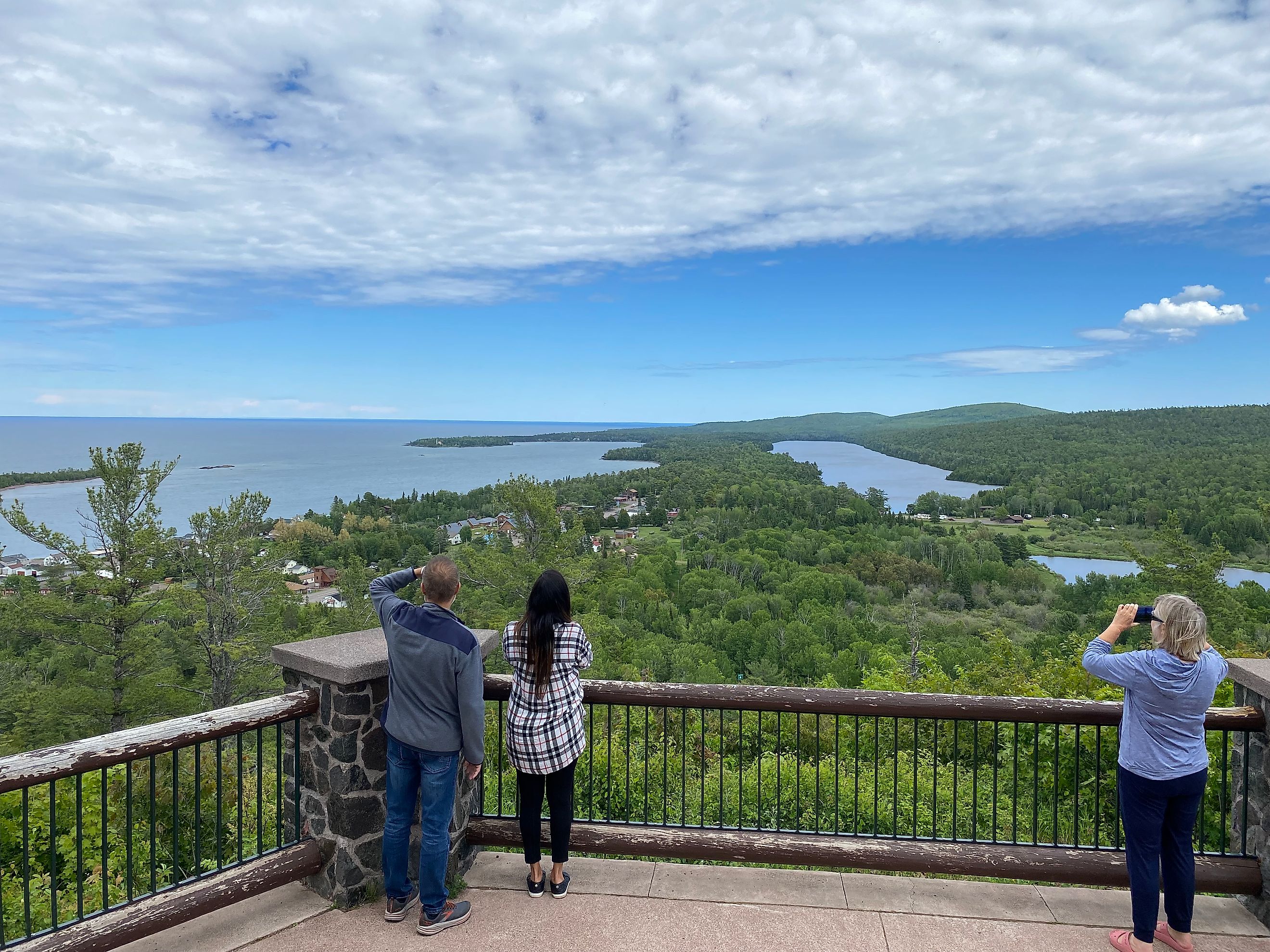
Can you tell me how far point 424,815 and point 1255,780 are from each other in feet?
12.2

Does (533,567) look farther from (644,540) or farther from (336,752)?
(644,540)

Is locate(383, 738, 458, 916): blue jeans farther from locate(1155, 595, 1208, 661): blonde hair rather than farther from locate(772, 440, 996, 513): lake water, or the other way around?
locate(772, 440, 996, 513): lake water

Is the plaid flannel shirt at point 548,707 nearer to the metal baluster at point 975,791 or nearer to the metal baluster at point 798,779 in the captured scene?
the metal baluster at point 798,779

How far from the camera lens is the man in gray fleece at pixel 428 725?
309 centimetres

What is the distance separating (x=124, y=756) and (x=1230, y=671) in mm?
4753

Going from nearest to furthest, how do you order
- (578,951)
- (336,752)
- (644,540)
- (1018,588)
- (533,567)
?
(578,951)
(336,752)
(533,567)
(1018,588)
(644,540)

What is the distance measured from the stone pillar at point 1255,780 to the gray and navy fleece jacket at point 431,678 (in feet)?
11.1

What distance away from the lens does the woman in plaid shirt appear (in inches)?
127

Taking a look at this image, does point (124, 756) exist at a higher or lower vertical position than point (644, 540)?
higher

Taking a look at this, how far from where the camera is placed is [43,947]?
8.89ft

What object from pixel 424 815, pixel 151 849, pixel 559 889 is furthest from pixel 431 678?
pixel 151 849

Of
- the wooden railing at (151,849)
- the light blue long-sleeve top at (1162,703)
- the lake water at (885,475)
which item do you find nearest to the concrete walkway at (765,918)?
the wooden railing at (151,849)

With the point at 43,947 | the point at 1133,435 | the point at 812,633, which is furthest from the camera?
the point at 1133,435

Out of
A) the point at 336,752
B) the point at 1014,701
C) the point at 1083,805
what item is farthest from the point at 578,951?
the point at 1083,805
